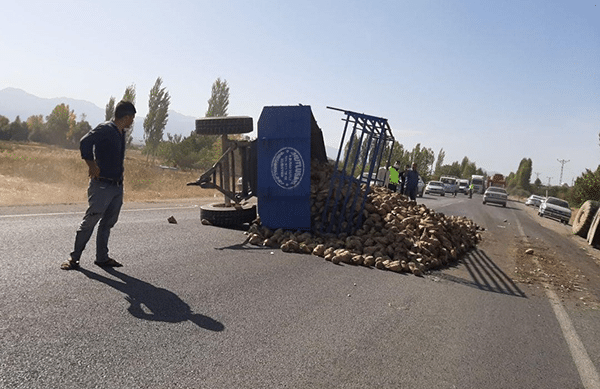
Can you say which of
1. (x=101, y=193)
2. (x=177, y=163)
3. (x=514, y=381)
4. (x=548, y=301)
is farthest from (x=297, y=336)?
(x=177, y=163)

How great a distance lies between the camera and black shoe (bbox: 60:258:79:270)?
5055mm

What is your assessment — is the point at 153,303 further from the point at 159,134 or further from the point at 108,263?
the point at 159,134

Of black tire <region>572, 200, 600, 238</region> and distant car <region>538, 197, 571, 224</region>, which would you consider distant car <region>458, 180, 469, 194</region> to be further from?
black tire <region>572, 200, 600, 238</region>

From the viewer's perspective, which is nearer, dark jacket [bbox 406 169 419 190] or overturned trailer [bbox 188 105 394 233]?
overturned trailer [bbox 188 105 394 233]

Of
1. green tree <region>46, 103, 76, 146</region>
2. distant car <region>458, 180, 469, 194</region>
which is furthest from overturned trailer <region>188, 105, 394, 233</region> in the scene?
green tree <region>46, 103, 76, 146</region>

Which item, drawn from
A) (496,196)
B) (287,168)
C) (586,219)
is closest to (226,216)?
(287,168)

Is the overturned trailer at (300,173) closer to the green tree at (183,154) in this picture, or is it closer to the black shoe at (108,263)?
the black shoe at (108,263)

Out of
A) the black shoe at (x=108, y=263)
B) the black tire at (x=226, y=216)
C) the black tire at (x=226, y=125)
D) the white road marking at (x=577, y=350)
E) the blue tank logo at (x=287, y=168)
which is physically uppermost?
the black tire at (x=226, y=125)

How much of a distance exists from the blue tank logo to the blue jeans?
3.88 meters

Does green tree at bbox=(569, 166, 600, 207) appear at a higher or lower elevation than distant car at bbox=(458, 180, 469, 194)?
higher

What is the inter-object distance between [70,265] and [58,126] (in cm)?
8383

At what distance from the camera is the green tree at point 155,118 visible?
55778 millimetres

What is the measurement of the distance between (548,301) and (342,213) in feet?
12.6

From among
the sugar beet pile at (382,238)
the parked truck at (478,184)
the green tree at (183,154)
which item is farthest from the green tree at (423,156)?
the sugar beet pile at (382,238)
